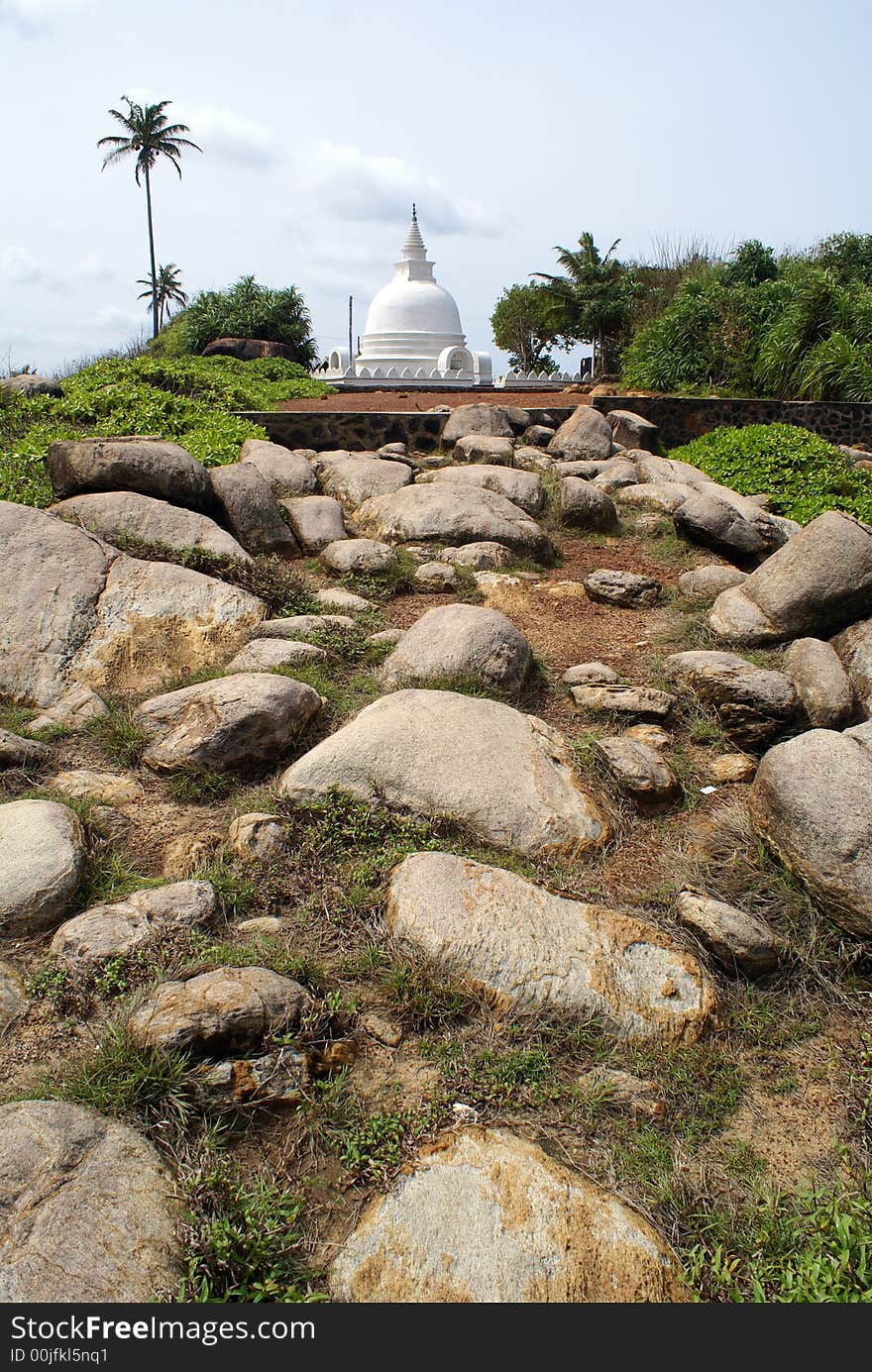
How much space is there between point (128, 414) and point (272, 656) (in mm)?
4775

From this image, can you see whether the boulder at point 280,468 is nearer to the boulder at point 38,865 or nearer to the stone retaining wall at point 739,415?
the boulder at point 38,865

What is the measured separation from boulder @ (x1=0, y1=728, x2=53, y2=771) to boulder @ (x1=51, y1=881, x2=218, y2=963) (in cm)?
114

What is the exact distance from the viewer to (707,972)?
3729mm

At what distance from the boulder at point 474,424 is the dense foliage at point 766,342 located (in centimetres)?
564

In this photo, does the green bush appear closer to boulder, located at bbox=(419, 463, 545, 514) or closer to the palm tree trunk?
boulder, located at bbox=(419, 463, 545, 514)

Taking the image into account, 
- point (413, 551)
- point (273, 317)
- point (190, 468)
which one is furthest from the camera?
point (273, 317)

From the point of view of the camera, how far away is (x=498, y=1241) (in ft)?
8.96

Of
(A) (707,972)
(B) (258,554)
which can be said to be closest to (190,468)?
(B) (258,554)

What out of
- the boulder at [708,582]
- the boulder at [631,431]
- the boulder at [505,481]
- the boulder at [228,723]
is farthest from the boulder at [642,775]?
the boulder at [631,431]

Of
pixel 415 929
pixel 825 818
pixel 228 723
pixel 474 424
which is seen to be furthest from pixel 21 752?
pixel 474 424

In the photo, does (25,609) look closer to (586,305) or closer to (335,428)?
(335,428)

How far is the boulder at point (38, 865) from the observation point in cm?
364

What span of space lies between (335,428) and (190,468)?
4120 mm

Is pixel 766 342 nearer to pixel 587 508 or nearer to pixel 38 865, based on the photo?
pixel 587 508
